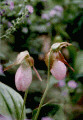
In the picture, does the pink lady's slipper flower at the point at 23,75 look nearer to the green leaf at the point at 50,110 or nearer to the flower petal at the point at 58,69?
the flower petal at the point at 58,69

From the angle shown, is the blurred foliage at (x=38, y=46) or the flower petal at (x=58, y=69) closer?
the flower petal at (x=58, y=69)

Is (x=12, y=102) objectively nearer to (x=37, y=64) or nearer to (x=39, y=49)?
(x=37, y=64)

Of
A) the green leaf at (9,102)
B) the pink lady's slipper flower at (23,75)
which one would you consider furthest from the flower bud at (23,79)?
the green leaf at (9,102)

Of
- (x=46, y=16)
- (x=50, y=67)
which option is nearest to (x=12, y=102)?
(x=50, y=67)

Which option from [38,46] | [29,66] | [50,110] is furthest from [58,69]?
[38,46]

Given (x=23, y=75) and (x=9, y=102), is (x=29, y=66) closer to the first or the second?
(x=23, y=75)

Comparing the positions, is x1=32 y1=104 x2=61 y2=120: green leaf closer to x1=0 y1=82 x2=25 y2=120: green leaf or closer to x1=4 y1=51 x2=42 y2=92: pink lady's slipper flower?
x1=0 y1=82 x2=25 y2=120: green leaf

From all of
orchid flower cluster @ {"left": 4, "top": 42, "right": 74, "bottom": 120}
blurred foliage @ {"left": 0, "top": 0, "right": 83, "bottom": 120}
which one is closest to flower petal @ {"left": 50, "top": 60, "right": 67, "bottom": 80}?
orchid flower cluster @ {"left": 4, "top": 42, "right": 74, "bottom": 120}

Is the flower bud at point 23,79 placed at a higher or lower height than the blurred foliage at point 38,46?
higher
